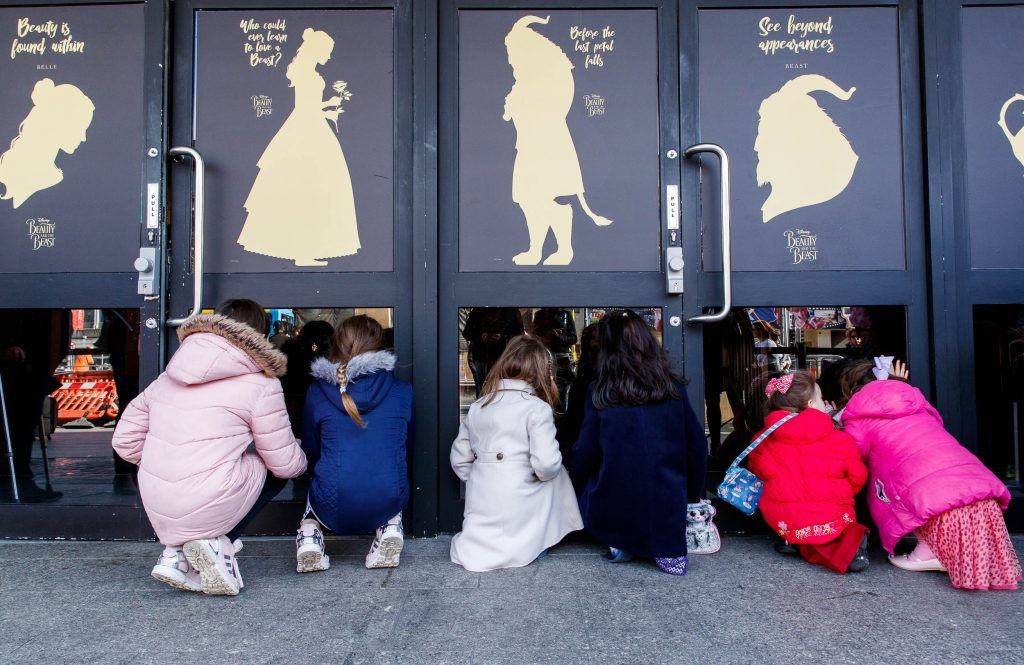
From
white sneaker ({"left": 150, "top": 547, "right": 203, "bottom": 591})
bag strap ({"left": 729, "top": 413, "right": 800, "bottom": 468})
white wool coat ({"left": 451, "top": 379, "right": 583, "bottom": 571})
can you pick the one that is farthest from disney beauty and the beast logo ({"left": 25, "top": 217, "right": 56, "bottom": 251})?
bag strap ({"left": 729, "top": 413, "right": 800, "bottom": 468})

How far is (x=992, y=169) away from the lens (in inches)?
138

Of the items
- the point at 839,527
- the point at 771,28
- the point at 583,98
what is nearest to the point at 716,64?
the point at 771,28

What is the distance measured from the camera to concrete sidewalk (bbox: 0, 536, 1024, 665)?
7.13ft

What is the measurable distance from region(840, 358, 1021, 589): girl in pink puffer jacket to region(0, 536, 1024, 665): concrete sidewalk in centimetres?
11

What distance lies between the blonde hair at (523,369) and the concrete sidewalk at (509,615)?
0.83 metres

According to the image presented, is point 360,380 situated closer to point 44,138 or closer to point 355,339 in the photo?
point 355,339

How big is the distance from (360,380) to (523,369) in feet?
2.56

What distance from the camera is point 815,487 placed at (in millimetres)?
2873

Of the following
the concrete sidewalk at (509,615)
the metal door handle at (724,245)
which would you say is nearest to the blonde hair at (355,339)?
the concrete sidewalk at (509,615)

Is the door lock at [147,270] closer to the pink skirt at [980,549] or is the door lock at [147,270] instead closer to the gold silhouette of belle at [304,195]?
the gold silhouette of belle at [304,195]

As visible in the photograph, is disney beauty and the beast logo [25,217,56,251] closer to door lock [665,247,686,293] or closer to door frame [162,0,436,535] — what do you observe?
door frame [162,0,436,535]

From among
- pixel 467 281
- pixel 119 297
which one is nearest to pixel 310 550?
pixel 467 281

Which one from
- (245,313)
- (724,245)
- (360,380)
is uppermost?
(724,245)

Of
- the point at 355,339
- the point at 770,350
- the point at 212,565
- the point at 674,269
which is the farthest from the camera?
the point at 770,350
